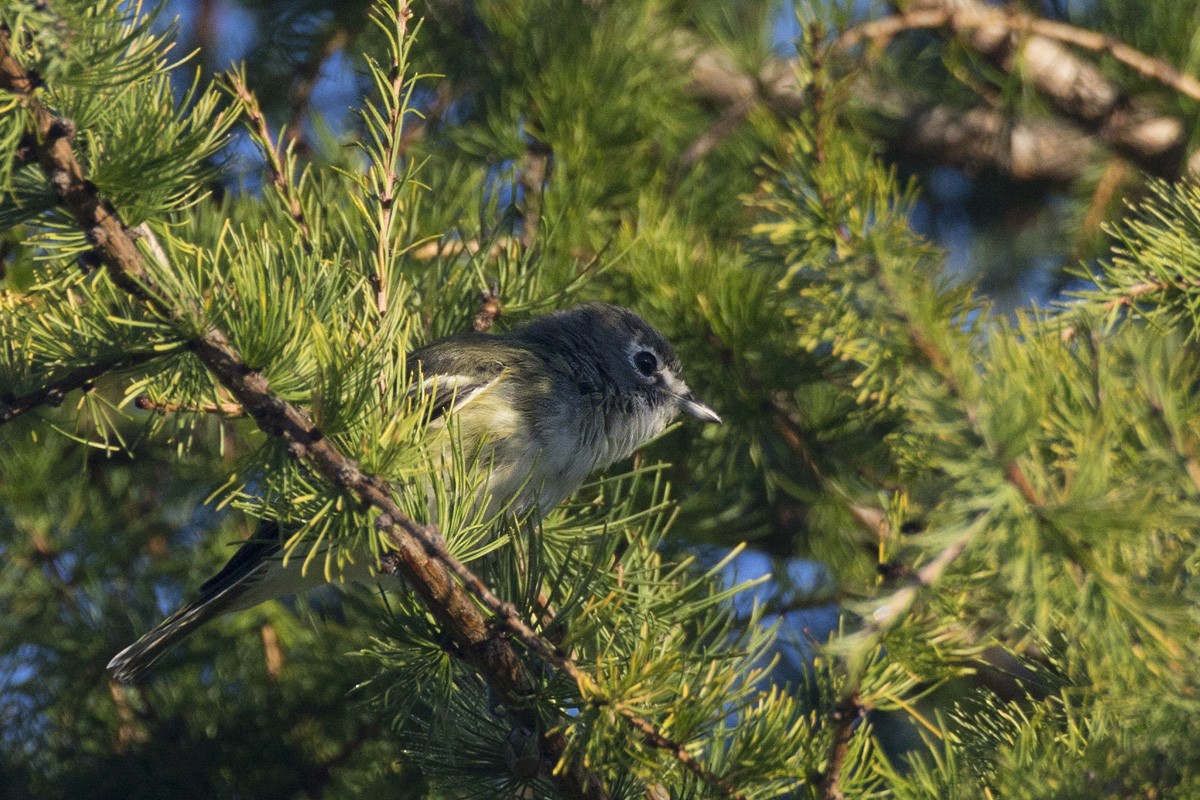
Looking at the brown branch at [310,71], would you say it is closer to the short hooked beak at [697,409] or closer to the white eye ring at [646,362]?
the white eye ring at [646,362]

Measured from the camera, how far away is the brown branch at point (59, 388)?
1979 mm

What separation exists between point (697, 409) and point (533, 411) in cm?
50

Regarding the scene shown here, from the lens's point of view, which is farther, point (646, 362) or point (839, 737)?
point (646, 362)

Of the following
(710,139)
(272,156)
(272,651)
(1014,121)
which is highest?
(272,156)

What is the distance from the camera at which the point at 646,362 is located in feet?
11.9

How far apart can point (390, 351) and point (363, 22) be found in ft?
8.46

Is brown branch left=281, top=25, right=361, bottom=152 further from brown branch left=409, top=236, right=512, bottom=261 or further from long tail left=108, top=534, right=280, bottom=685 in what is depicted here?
long tail left=108, top=534, right=280, bottom=685

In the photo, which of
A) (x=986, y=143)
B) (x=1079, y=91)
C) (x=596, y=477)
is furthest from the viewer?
(x=986, y=143)

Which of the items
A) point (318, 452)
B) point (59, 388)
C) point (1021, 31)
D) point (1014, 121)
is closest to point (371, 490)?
point (318, 452)

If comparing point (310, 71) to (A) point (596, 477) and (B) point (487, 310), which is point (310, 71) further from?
(A) point (596, 477)

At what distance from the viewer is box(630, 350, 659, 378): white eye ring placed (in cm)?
360

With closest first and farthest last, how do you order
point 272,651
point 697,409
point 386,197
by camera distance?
point 386,197
point 697,409
point 272,651

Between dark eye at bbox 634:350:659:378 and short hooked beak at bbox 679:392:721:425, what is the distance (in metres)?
0.16

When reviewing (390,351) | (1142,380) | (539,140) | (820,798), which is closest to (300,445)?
(390,351)
